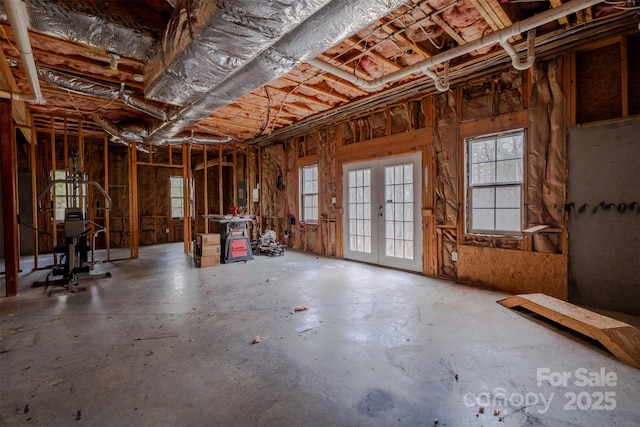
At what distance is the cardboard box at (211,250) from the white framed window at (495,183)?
4492 millimetres

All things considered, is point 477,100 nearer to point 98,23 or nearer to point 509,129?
point 509,129

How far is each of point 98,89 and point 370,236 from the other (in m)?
4.89

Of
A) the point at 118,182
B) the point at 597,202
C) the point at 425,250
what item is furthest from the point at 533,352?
the point at 118,182

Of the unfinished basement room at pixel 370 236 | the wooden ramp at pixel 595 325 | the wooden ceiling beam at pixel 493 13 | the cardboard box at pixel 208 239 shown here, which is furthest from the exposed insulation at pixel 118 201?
the wooden ramp at pixel 595 325

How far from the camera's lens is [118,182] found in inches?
340

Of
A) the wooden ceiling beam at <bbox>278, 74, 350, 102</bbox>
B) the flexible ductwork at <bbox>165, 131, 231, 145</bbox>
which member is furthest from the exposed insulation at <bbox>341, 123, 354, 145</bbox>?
the flexible ductwork at <bbox>165, 131, 231, 145</bbox>

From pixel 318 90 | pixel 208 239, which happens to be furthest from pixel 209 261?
pixel 318 90

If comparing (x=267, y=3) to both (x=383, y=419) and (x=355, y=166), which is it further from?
(x=355, y=166)

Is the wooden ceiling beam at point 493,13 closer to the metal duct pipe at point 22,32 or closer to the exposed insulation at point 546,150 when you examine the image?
the exposed insulation at point 546,150

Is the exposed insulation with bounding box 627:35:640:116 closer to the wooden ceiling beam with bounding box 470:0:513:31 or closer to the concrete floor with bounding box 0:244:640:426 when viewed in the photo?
the wooden ceiling beam with bounding box 470:0:513:31

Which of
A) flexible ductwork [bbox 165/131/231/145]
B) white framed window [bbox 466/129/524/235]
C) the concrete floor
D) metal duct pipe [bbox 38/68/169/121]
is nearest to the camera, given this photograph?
the concrete floor

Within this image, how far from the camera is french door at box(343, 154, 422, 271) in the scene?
496 cm

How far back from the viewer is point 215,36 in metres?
2.23

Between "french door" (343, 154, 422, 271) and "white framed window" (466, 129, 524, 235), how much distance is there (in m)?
0.82
